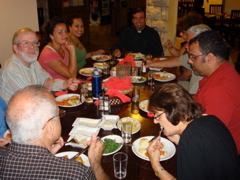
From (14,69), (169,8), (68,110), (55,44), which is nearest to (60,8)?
(169,8)

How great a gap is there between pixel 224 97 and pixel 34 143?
53.1 inches

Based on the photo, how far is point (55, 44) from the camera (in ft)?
11.2

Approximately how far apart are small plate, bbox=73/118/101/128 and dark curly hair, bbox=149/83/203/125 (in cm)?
69

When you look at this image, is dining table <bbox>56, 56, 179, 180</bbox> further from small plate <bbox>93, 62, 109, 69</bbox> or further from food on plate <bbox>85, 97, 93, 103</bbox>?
small plate <bbox>93, 62, 109, 69</bbox>

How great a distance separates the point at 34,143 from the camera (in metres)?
1.30

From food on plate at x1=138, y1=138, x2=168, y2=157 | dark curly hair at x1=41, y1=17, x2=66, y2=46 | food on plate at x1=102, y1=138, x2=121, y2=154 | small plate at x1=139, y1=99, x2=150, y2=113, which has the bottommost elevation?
food on plate at x1=138, y1=138, x2=168, y2=157

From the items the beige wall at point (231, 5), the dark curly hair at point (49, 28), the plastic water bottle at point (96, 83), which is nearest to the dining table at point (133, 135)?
the plastic water bottle at point (96, 83)

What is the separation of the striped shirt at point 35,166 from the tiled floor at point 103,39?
21.9 feet

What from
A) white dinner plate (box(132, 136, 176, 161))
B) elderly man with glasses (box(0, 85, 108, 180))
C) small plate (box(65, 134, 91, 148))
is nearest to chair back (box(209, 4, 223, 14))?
white dinner plate (box(132, 136, 176, 161))

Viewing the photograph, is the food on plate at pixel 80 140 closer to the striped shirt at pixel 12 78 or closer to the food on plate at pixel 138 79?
the striped shirt at pixel 12 78

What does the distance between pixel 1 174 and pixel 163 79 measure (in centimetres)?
224

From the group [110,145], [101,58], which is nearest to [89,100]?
[110,145]

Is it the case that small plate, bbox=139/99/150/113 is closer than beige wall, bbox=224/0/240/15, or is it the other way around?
small plate, bbox=139/99/150/113

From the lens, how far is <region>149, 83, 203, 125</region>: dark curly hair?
153cm
